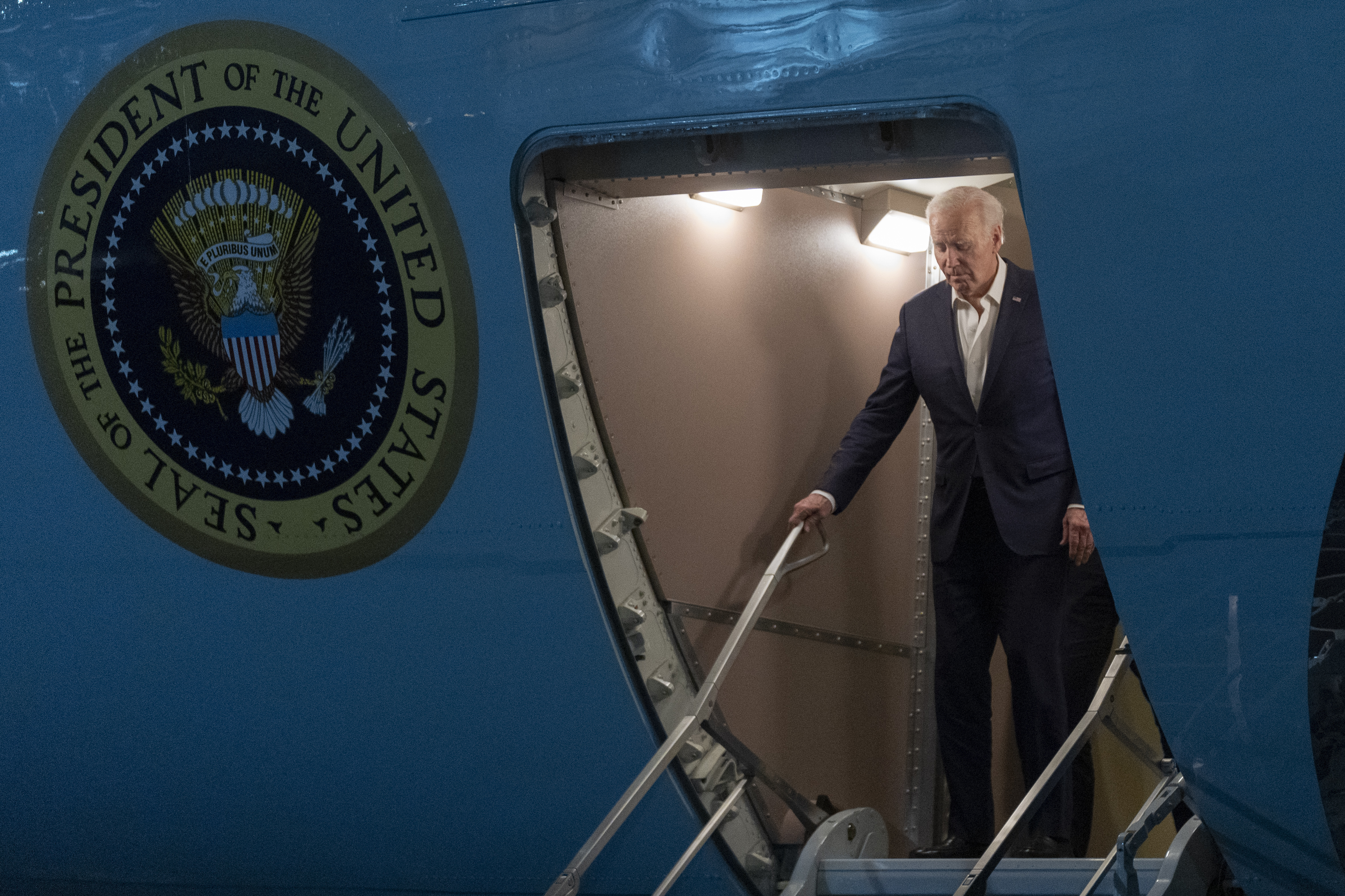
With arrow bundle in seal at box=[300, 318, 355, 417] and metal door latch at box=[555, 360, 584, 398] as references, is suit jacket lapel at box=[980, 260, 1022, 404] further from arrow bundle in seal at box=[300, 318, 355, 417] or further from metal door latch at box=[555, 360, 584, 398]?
arrow bundle in seal at box=[300, 318, 355, 417]

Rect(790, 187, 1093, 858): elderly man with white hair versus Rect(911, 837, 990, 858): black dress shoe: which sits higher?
Rect(790, 187, 1093, 858): elderly man with white hair

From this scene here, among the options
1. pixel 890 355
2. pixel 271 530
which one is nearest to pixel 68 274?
pixel 271 530

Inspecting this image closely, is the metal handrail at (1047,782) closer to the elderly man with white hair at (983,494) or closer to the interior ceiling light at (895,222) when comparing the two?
the elderly man with white hair at (983,494)

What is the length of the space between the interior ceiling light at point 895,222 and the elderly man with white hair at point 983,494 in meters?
0.81

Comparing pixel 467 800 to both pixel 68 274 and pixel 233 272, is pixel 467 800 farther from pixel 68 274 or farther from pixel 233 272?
pixel 68 274

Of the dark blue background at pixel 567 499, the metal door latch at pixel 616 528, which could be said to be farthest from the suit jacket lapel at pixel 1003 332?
the metal door latch at pixel 616 528

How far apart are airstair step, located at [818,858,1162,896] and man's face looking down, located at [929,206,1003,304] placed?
1.27 metres

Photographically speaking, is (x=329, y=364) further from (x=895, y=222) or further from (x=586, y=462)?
(x=895, y=222)

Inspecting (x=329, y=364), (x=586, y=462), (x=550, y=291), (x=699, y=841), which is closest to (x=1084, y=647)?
(x=699, y=841)

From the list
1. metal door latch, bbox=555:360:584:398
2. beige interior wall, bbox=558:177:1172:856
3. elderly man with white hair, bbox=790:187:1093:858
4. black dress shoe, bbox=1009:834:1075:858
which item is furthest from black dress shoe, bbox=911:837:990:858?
metal door latch, bbox=555:360:584:398

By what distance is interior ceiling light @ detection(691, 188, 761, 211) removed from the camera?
308 centimetres

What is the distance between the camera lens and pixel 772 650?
10.8 feet

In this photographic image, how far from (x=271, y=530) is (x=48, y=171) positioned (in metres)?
0.90

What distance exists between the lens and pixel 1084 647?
9.84 feet
